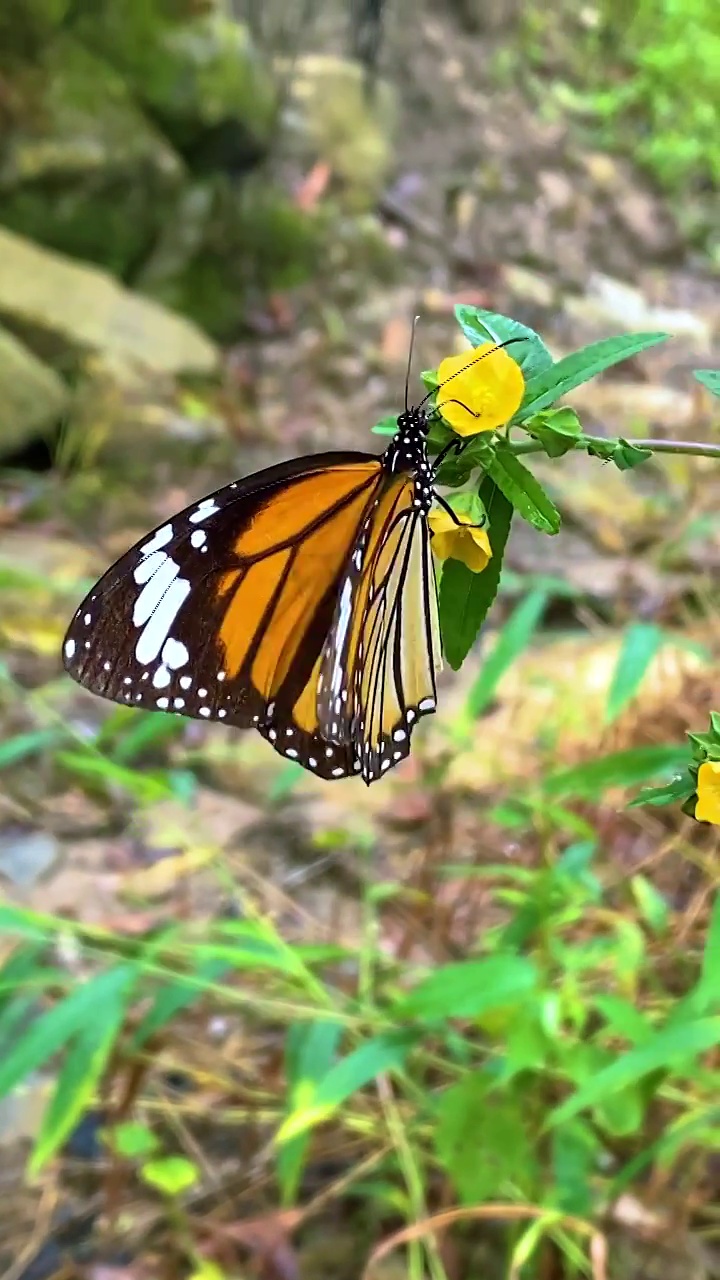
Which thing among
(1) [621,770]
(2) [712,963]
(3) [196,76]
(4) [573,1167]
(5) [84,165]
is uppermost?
(3) [196,76]

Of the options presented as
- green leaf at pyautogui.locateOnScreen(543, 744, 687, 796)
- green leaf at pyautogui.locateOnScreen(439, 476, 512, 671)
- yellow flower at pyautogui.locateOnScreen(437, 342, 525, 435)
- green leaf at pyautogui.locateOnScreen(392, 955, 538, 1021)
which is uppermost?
yellow flower at pyautogui.locateOnScreen(437, 342, 525, 435)

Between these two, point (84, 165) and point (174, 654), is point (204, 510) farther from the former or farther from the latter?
point (84, 165)

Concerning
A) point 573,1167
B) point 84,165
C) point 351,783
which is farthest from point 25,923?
point 84,165

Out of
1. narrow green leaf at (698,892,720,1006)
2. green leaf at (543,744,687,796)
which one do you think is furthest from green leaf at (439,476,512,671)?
green leaf at (543,744,687,796)

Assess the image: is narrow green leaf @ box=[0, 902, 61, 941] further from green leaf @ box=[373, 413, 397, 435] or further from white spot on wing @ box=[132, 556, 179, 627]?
green leaf @ box=[373, 413, 397, 435]

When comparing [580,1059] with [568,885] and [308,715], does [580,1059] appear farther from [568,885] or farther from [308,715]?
[308,715]
